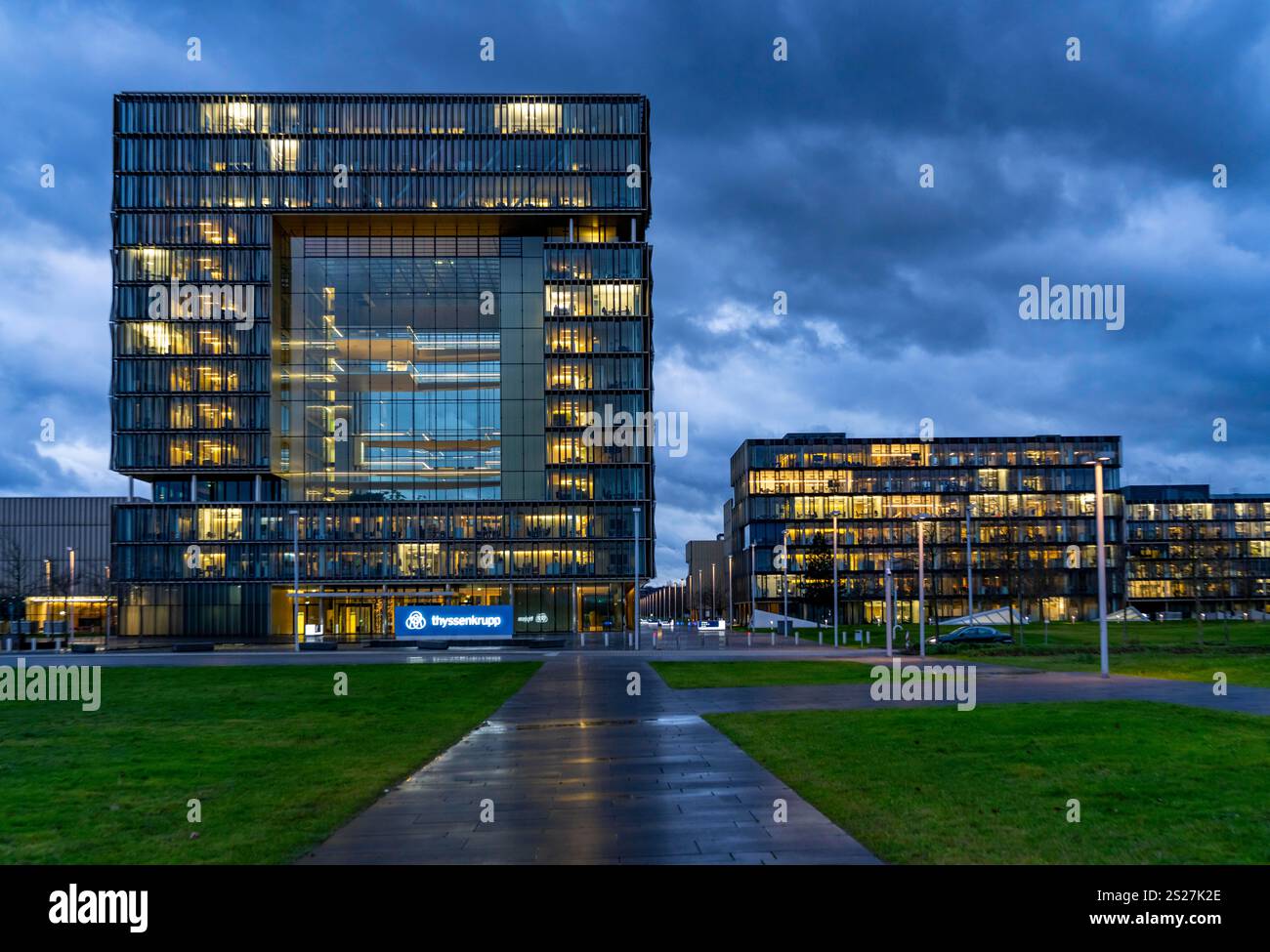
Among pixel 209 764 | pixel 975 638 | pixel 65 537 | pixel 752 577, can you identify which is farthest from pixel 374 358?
pixel 209 764

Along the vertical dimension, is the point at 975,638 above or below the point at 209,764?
below

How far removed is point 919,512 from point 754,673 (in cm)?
10176

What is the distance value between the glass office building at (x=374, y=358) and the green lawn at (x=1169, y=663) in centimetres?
5428

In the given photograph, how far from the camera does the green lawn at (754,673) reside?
32.6m

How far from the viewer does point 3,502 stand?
114375 millimetres

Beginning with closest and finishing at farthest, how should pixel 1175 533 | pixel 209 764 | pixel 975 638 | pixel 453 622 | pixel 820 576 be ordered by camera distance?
pixel 209 764
pixel 975 638
pixel 453 622
pixel 820 576
pixel 1175 533

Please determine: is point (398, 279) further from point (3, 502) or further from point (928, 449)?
point (928, 449)

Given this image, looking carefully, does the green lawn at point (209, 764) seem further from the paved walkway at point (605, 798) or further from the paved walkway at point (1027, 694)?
the paved walkway at point (1027, 694)

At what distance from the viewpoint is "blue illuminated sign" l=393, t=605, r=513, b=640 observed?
207ft

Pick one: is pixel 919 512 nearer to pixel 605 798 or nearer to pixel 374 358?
pixel 374 358

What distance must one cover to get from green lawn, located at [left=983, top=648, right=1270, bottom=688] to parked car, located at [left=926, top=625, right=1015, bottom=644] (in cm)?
841

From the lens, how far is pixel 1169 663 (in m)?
38.4

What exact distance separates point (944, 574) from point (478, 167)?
3185 inches
